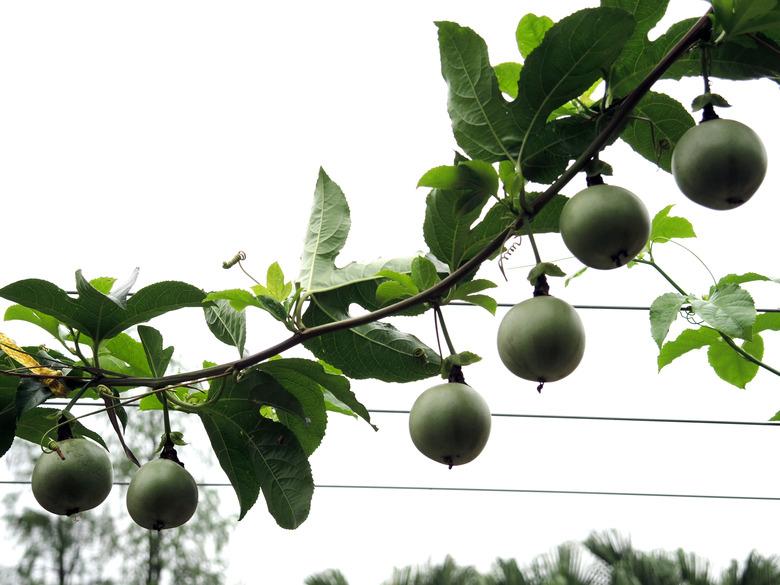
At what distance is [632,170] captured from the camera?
94.3 inches

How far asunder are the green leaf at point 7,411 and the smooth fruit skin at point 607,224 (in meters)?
0.39

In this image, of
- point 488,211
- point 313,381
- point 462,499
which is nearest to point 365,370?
point 313,381

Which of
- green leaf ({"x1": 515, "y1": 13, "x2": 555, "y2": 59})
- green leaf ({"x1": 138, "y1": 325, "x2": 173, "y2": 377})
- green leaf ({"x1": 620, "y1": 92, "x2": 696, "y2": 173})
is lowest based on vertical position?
green leaf ({"x1": 138, "y1": 325, "x2": 173, "y2": 377})

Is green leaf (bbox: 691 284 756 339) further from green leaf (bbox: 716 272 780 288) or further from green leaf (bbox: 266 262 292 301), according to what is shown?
green leaf (bbox: 266 262 292 301)

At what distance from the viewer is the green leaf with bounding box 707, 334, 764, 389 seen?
822 mm

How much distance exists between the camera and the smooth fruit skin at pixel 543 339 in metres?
0.43

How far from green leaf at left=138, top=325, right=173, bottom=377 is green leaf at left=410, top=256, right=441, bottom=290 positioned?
0.20 m

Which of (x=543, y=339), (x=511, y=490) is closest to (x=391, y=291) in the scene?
(x=543, y=339)

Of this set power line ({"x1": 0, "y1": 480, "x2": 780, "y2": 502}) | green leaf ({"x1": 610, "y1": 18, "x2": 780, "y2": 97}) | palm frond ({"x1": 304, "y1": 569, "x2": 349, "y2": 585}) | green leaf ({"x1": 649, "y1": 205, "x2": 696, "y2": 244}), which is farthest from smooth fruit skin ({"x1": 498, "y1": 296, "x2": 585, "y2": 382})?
palm frond ({"x1": 304, "y1": 569, "x2": 349, "y2": 585})

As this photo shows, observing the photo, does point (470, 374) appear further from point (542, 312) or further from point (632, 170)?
point (542, 312)

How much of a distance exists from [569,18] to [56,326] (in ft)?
1.38

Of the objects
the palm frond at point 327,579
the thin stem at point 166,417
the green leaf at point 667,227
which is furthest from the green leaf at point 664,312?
the palm frond at point 327,579

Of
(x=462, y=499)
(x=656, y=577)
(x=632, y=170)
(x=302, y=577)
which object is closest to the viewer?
(x=632, y=170)

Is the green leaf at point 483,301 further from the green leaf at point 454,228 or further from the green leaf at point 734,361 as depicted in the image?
the green leaf at point 734,361
